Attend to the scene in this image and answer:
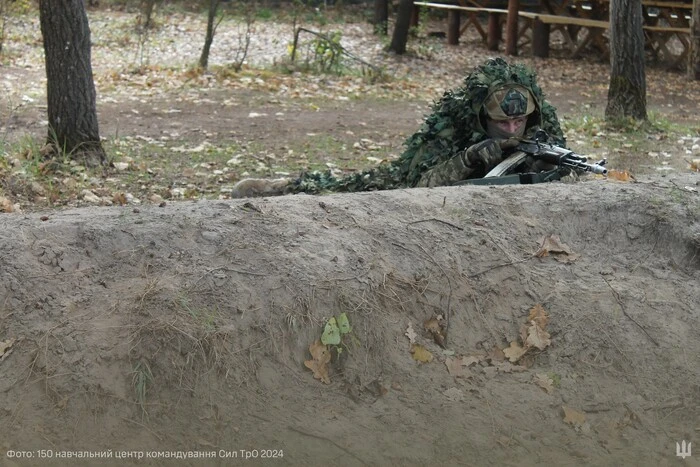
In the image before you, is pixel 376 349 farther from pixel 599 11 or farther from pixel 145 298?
pixel 599 11

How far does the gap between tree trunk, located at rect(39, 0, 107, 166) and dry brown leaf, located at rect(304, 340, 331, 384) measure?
4.59 metres

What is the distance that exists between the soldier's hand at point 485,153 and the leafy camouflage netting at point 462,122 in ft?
0.77

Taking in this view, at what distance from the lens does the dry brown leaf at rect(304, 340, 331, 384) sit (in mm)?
4410

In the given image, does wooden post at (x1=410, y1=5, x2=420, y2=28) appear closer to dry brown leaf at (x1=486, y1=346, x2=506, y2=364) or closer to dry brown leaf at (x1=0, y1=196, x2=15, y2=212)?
dry brown leaf at (x1=0, y1=196, x2=15, y2=212)

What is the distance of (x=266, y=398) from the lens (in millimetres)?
4289

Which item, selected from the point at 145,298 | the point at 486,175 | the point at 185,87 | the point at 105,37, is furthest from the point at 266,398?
the point at 105,37

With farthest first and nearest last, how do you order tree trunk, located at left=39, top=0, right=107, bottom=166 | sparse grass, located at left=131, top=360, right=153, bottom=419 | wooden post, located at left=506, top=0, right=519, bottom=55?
wooden post, located at left=506, top=0, right=519, bottom=55 < tree trunk, located at left=39, top=0, right=107, bottom=166 < sparse grass, located at left=131, top=360, right=153, bottom=419

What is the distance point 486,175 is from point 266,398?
252 cm

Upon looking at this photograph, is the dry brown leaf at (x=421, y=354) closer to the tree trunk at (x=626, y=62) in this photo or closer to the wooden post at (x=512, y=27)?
the tree trunk at (x=626, y=62)

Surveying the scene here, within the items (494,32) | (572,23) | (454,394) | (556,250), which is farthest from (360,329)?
(494,32)

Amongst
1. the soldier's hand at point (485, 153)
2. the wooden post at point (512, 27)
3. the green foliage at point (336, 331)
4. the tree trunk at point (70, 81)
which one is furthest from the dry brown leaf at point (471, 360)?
the wooden post at point (512, 27)

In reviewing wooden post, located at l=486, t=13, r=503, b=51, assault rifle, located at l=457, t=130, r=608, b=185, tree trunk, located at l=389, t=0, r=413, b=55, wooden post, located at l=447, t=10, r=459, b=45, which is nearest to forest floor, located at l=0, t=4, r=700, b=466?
assault rifle, located at l=457, t=130, r=608, b=185

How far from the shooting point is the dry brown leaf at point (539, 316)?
15.7ft

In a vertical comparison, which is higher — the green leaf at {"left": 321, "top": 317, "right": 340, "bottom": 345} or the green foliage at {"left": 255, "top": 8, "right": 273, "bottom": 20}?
the green foliage at {"left": 255, "top": 8, "right": 273, "bottom": 20}
